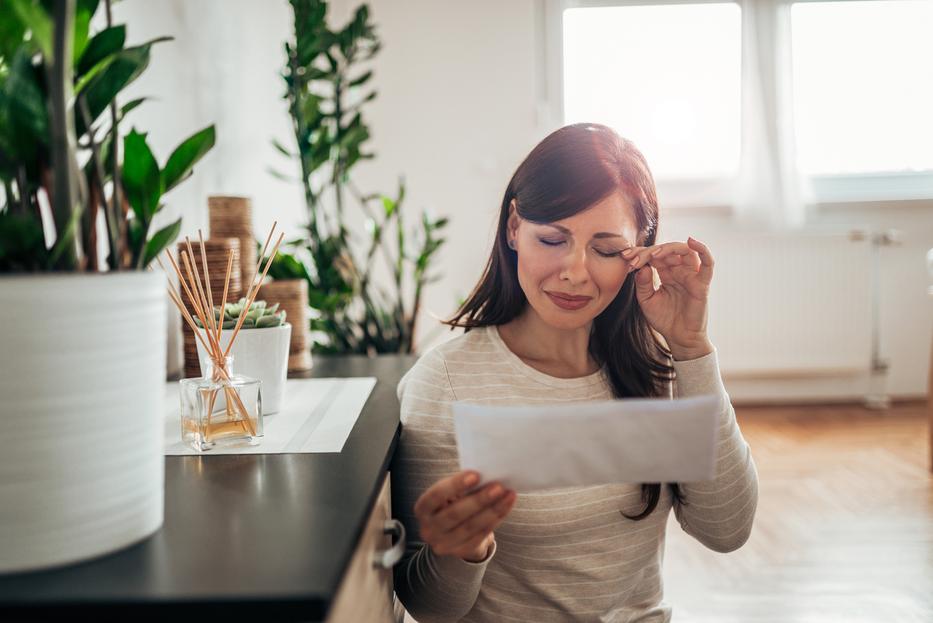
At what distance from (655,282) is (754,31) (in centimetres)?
329

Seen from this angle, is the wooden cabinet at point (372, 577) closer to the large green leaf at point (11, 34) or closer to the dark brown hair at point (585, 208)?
the dark brown hair at point (585, 208)

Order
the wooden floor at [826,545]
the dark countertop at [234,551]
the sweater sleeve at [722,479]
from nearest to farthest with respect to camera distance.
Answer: the dark countertop at [234,551]
the sweater sleeve at [722,479]
the wooden floor at [826,545]

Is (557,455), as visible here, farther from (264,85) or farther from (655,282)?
(264,85)

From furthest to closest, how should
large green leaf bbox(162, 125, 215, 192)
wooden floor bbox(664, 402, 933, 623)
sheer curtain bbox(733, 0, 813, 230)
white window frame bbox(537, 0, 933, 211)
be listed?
white window frame bbox(537, 0, 933, 211) < sheer curtain bbox(733, 0, 813, 230) < wooden floor bbox(664, 402, 933, 623) < large green leaf bbox(162, 125, 215, 192)

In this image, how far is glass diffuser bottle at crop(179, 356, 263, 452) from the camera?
856 mm

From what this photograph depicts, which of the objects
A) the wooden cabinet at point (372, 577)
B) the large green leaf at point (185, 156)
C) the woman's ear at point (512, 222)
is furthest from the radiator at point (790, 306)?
the large green leaf at point (185, 156)

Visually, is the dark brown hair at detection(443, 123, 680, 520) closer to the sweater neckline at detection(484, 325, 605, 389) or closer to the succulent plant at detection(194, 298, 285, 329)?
the sweater neckline at detection(484, 325, 605, 389)

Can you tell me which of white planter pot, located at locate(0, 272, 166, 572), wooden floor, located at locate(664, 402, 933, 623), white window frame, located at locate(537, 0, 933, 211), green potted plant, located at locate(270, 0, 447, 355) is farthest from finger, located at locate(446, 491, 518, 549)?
white window frame, located at locate(537, 0, 933, 211)

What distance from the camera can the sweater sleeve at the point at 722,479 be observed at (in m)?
0.97

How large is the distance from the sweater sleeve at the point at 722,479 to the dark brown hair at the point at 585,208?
0.15 feet

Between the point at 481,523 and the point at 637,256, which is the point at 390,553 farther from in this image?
the point at 637,256

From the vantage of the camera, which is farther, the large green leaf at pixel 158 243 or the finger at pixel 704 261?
the finger at pixel 704 261

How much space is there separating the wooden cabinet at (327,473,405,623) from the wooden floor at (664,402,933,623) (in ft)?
4.40

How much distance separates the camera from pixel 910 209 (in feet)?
13.0
